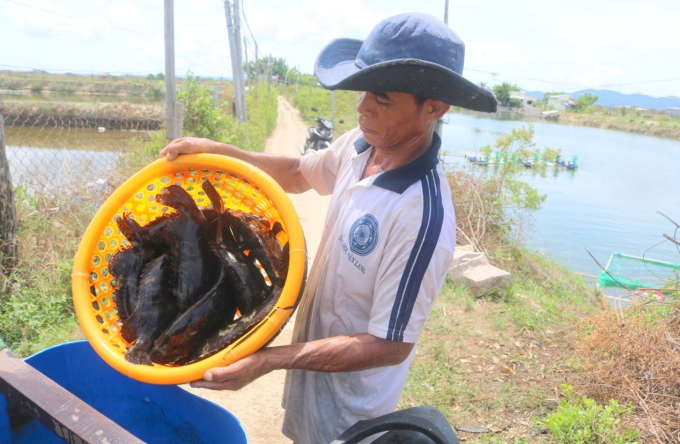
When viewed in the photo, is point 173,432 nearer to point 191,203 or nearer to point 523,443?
point 191,203

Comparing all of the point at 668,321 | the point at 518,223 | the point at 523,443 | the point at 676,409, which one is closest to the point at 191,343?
the point at 523,443

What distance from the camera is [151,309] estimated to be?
174 centimetres

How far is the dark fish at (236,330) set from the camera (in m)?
1.56

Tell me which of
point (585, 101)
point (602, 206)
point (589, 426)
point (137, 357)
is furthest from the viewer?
point (585, 101)

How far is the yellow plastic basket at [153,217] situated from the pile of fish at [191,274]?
0.19 ft

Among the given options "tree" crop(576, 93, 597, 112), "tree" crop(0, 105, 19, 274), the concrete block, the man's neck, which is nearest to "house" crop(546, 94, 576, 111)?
"tree" crop(576, 93, 597, 112)

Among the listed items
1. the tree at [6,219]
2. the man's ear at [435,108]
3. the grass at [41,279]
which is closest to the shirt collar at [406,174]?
the man's ear at [435,108]

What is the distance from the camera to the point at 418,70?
147 cm

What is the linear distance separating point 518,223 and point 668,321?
202 inches

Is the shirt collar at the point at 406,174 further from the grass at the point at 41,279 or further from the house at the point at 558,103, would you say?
the house at the point at 558,103

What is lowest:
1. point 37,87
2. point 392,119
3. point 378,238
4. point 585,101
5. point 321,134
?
point 321,134

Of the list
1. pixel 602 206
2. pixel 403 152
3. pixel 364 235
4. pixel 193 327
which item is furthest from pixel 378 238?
pixel 602 206

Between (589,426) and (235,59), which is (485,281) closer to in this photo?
(589,426)

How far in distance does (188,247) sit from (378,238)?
792 mm
